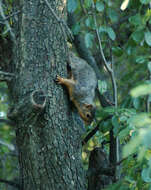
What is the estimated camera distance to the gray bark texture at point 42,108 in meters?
2.63

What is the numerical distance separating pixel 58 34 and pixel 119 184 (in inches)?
58.1

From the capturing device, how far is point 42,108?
2.50 m

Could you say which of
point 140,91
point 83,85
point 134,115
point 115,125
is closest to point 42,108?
point 115,125

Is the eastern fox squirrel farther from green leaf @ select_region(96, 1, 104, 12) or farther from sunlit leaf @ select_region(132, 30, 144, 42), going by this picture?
sunlit leaf @ select_region(132, 30, 144, 42)

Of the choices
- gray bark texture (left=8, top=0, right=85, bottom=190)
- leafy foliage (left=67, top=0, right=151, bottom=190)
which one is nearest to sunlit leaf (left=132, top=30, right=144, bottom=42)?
leafy foliage (left=67, top=0, right=151, bottom=190)

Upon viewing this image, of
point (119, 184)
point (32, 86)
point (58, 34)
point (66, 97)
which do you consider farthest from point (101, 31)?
point (119, 184)

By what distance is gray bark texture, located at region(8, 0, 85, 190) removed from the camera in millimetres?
2629

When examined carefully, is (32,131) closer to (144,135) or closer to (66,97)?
(66,97)

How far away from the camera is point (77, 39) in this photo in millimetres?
5125

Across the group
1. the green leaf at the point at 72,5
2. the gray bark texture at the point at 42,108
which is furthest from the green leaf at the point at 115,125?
the green leaf at the point at 72,5

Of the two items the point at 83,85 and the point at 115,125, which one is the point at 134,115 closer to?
the point at 115,125

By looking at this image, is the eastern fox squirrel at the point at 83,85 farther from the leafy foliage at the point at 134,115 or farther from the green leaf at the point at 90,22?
the green leaf at the point at 90,22

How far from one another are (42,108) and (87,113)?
1.64 meters

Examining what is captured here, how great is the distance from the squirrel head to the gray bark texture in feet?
3.31
